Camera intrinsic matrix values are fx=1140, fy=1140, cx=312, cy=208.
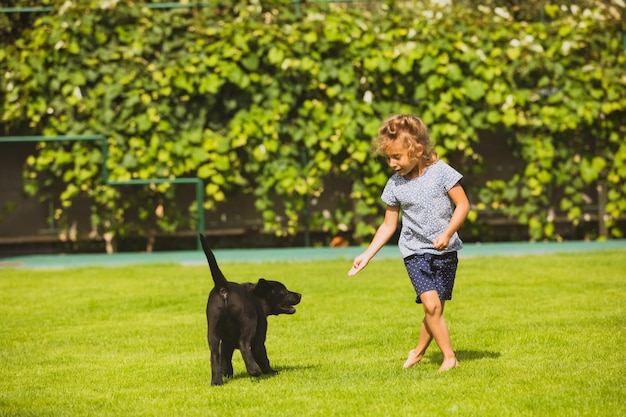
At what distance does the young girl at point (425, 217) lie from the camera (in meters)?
5.48

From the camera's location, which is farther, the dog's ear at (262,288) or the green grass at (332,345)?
the dog's ear at (262,288)

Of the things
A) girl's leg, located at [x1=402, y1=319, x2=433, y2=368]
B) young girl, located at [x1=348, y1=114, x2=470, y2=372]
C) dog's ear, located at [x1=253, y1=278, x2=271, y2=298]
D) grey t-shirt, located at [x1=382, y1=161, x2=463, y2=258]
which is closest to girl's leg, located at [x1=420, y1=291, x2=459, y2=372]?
young girl, located at [x1=348, y1=114, x2=470, y2=372]

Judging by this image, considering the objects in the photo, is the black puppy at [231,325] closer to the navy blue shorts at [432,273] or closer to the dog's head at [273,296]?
the dog's head at [273,296]

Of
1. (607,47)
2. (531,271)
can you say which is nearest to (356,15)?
(607,47)

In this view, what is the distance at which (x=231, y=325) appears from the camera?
5.25 meters

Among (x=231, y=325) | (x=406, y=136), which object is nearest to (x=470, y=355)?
(x=406, y=136)

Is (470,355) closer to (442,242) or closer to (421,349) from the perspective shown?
(421,349)

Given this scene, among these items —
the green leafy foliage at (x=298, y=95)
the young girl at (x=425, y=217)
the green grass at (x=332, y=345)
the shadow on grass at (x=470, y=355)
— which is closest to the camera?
the green grass at (x=332, y=345)

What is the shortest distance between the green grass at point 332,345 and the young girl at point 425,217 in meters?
0.27

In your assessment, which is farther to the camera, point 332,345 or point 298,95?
point 298,95

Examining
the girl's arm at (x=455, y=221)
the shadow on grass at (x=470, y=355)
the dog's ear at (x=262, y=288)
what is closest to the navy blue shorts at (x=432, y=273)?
the girl's arm at (x=455, y=221)

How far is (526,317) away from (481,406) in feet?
8.78

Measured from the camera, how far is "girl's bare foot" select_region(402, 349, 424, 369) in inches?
221

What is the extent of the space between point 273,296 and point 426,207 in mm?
863
